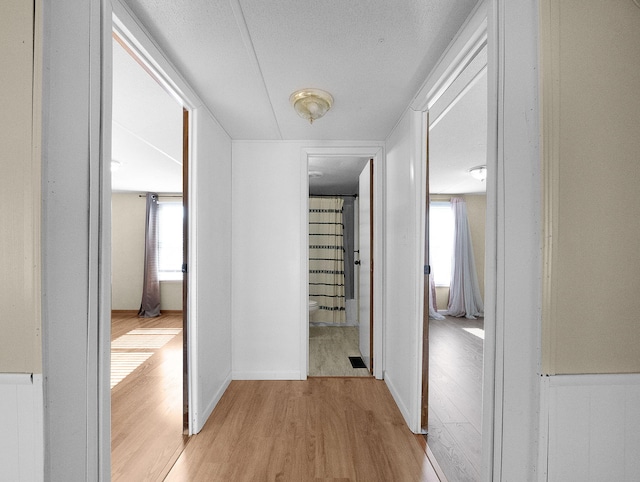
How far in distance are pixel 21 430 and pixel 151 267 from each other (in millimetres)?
5086

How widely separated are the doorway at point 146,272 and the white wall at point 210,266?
3.4 inches

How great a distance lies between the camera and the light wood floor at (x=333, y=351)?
121 inches

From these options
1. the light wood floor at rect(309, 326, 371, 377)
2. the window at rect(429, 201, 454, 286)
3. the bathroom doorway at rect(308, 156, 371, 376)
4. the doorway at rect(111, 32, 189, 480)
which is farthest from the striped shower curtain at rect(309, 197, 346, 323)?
the doorway at rect(111, 32, 189, 480)

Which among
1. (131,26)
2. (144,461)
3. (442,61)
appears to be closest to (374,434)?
(144,461)

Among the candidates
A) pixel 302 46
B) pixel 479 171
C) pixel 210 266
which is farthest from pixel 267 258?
pixel 479 171

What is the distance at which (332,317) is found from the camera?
4.95 metres

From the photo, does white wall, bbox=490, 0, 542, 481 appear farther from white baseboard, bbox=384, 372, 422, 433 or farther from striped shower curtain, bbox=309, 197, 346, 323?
striped shower curtain, bbox=309, 197, 346, 323

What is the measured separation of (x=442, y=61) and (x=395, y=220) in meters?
1.21

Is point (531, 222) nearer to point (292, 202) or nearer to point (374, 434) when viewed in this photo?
point (374, 434)

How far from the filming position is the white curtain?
5.62 metres

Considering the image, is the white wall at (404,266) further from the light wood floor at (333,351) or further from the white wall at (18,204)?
the white wall at (18,204)

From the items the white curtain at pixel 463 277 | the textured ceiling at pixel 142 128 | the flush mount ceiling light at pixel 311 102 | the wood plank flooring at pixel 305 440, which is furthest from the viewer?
the white curtain at pixel 463 277

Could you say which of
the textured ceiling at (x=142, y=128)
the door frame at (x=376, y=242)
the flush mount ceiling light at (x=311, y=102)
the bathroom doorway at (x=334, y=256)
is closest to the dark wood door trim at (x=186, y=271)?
the textured ceiling at (x=142, y=128)

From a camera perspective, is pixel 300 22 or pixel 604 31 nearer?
pixel 604 31
